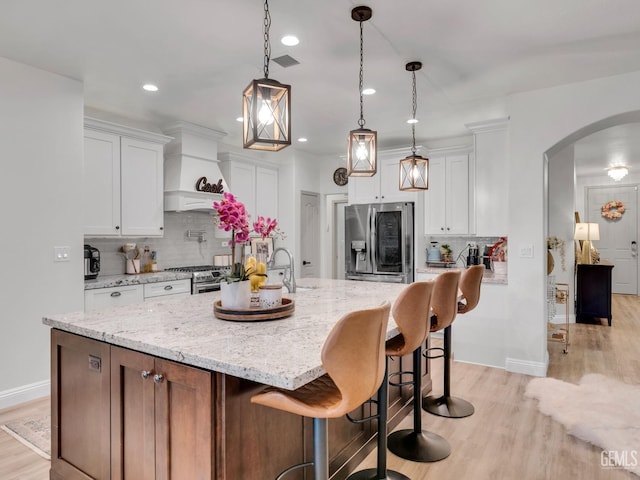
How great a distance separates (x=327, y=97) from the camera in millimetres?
3922

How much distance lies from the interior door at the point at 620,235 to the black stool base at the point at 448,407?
24.1 ft

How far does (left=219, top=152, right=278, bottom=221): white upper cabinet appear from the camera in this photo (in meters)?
5.55

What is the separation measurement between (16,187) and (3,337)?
116 centimetres

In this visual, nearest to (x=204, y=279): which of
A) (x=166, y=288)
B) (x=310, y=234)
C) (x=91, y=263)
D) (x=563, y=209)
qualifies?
(x=166, y=288)

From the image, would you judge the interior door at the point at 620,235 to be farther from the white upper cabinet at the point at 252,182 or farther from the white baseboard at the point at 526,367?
the white upper cabinet at the point at 252,182

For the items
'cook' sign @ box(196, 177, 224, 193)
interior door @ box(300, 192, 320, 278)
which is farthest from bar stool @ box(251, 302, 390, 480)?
interior door @ box(300, 192, 320, 278)

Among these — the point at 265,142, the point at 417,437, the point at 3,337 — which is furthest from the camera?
the point at 3,337

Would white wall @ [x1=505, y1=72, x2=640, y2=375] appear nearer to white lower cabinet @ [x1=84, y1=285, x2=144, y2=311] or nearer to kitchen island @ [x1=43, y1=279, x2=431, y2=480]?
kitchen island @ [x1=43, y1=279, x2=431, y2=480]

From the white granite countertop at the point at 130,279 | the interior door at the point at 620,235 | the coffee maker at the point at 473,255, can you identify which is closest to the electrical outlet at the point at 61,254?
the white granite countertop at the point at 130,279

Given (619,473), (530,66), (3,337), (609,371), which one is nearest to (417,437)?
(619,473)

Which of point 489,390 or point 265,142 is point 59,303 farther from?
point 489,390

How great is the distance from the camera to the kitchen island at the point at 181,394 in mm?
1396

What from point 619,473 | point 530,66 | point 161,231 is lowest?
point 619,473

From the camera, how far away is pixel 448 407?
3.01m
